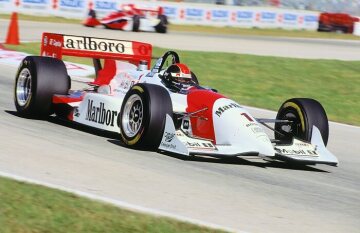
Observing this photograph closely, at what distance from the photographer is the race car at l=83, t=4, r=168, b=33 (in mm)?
33844

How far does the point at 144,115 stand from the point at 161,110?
0.63 feet

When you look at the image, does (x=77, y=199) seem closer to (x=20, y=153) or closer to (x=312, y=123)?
(x=20, y=153)

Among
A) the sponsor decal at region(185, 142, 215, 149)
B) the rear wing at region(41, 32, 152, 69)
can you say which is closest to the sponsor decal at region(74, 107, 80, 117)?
the rear wing at region(41, 32, 152, 69)

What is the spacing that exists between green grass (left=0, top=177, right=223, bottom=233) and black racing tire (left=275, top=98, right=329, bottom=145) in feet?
12.9

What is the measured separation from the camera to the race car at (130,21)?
111 ft

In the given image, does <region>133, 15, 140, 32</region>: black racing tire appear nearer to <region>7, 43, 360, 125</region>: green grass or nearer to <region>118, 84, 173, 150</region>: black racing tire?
<region>7, 43, 360, 125</region>: green grass

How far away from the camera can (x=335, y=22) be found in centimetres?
5006

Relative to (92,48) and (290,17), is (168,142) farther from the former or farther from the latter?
(290,17)

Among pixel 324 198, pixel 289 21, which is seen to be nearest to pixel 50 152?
pixel 324 198

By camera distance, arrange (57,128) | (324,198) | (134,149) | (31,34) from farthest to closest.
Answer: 1. (31,34)
2. (57,128)
3. (134,149)
4. (324,198)

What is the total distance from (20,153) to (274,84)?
37.2ft

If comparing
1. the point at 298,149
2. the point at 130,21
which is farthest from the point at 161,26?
the point at 298,149

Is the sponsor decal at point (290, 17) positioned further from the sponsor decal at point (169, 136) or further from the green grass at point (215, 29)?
the sponsor decal at point (169, 136)

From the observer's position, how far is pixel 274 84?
18922 millimetres
